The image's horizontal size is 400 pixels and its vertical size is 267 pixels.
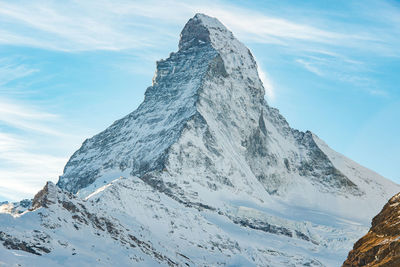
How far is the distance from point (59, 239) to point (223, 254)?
67.0 meters

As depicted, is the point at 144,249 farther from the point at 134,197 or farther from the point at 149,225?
the point at 134,197

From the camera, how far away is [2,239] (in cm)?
7006

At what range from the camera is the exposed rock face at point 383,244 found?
33125 millimetres

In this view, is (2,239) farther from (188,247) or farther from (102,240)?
(188,247)

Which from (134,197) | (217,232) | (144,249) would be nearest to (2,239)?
(144,249)

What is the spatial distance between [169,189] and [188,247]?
5980 cm

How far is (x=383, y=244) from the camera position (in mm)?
34594

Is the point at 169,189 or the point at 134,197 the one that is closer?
the point at 134,197

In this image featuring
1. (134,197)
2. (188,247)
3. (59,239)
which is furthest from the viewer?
(134,197)

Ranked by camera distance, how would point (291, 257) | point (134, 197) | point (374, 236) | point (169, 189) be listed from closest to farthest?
point (374, 236) < point (134, 197) < point (291, 257) < point (169, 189)

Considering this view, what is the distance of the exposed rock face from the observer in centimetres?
3312

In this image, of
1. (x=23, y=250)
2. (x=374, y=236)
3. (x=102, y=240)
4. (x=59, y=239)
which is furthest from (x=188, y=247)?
(x=374, y=236)

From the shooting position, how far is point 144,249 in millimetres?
101062

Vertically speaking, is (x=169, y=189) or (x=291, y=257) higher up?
(x=169, y=189)
